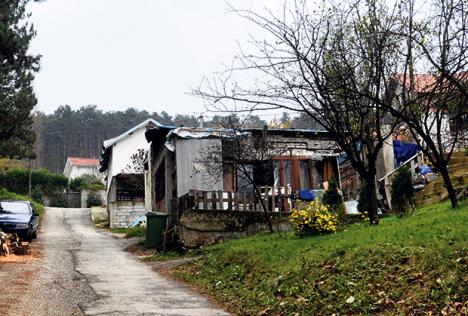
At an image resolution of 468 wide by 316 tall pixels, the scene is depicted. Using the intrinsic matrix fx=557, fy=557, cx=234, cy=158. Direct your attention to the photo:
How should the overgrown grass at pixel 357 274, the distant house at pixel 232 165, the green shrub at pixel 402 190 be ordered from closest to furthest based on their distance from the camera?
1. the overgrown grass at pixel 357 274
2. the green shrub at pixel 402 190
3. the distant house at pixel 232 165

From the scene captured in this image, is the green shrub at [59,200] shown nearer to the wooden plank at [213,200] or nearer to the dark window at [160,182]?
the dark window at [160,182]

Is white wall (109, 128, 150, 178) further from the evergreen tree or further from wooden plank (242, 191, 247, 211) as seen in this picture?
wooden plank (242, 191, 247, 211)

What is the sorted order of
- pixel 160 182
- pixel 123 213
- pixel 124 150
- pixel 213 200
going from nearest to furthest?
pixel 213 200, pixel 160 182, pixel 123 213, pixel 124 150

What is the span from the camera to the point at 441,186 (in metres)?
18.0

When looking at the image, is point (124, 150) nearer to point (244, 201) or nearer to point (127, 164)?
point (127, 164)

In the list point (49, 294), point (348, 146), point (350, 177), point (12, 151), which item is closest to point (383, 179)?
point (350, 177)

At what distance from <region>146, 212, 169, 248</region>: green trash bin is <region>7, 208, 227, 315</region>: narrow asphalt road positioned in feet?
4.03

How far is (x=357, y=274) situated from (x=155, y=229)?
11622 millimetres

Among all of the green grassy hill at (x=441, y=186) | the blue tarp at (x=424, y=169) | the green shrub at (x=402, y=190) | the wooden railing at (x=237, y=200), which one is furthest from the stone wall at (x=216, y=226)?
the blue tarp at (x=424, y=169)

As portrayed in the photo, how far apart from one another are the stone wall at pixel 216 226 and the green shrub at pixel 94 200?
38.0 m

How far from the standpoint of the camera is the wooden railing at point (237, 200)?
57.1ft

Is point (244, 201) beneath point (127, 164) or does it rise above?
beneath

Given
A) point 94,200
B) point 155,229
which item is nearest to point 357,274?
point 155,229

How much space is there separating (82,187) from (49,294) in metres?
47.1
